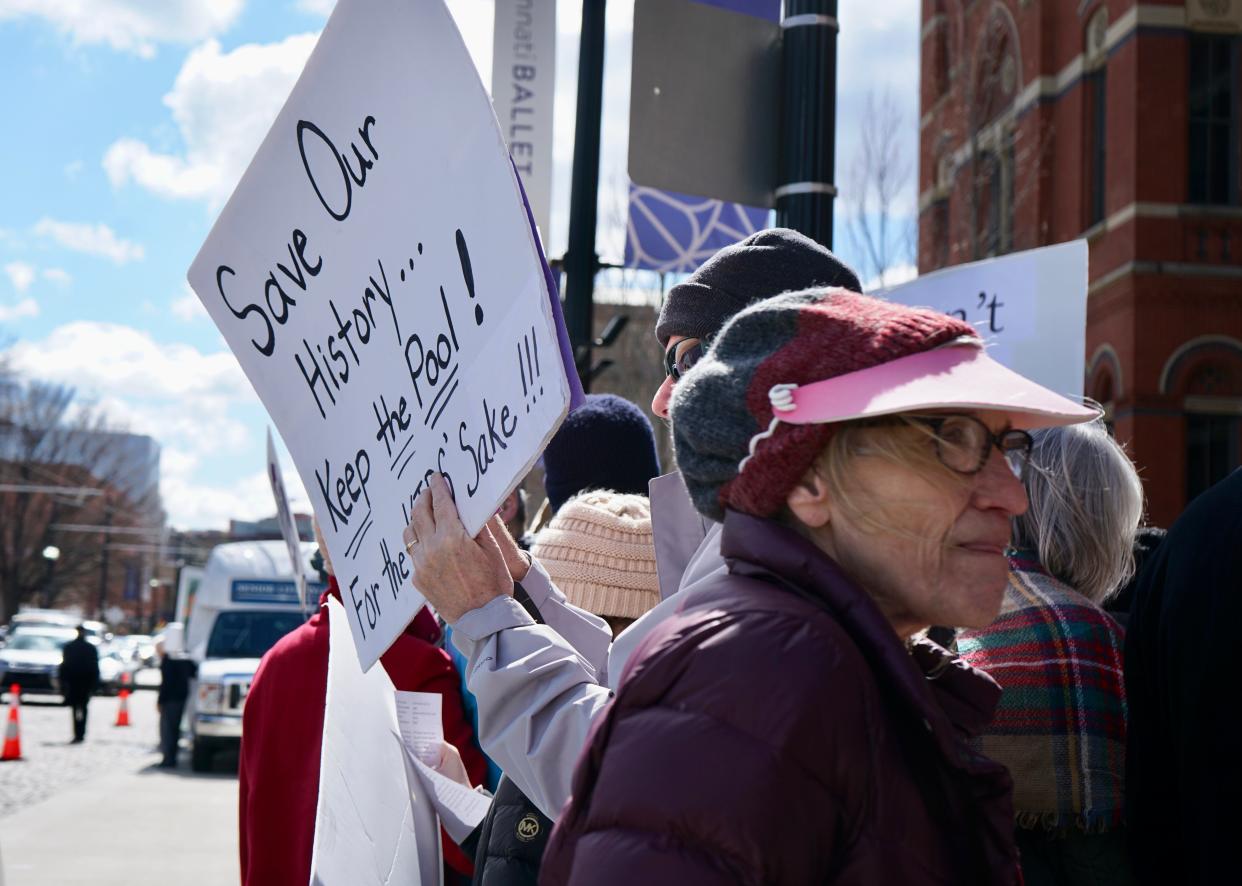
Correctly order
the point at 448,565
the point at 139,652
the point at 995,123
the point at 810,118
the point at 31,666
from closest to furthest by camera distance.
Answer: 1. the point at 448,565
2. the point at 810,118
3. the point at 995,123
4. the point at 31,666
5. the point at 139,652

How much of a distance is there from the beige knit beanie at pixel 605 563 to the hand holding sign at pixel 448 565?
70 centimetres

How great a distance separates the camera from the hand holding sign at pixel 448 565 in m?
2.29

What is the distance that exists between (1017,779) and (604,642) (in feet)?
2.87

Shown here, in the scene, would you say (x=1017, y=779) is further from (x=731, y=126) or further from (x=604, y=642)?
(x=731, y=126)

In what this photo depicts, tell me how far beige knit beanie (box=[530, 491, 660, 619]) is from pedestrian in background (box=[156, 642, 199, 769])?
646 inches

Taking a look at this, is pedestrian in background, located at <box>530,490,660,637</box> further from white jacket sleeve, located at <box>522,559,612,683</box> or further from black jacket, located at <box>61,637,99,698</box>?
black jacket, located at <box>61,637,99,698</box>

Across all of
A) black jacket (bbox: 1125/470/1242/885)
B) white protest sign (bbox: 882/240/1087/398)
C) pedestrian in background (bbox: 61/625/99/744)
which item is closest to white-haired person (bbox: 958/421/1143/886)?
black jacket (bbox: 1125/470/1242/885)

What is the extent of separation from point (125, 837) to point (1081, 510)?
1042 cm

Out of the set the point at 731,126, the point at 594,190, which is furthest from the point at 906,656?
the point at 594,190

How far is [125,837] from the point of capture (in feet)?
38.4

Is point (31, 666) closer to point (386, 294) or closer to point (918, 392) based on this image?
point (386, 294)

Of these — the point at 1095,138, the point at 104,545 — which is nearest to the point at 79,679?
the point at 1095,138

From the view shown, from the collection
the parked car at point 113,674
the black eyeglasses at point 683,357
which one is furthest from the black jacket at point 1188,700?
the parked car at point 113,674

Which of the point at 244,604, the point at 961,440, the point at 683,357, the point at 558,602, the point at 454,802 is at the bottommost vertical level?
Result: the point at 244,604
